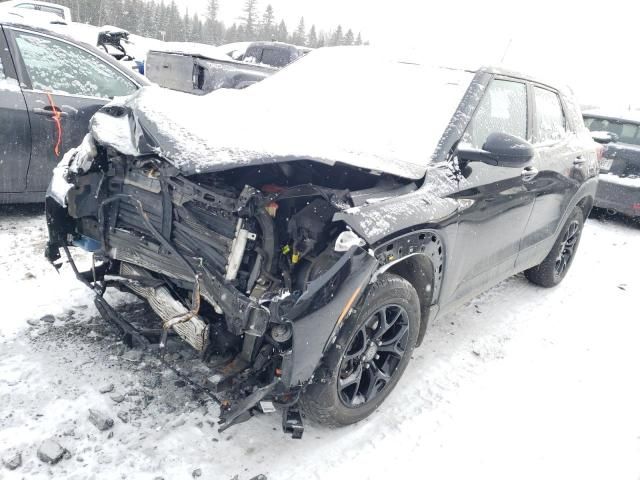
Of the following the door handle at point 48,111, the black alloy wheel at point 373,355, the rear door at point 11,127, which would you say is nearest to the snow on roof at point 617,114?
the black alloy wheel at point 373,355

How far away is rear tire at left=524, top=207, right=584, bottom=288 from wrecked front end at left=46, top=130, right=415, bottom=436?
8.61 ft

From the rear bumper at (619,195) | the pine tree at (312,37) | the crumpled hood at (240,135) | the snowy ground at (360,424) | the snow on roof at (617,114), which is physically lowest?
the pine tree at (312,37)

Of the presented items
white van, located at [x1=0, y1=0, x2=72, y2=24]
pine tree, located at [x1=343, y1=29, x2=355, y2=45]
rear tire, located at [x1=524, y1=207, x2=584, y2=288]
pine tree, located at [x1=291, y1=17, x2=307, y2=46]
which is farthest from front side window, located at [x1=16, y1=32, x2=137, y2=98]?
pine tree, located at [x1=343, y1=29, x2=355, y2=45]

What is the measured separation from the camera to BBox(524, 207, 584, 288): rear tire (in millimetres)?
4461

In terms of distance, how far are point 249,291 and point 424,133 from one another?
4.55 feet

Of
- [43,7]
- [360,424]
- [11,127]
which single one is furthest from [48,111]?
[43,7]

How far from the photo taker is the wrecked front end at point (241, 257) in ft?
6.62

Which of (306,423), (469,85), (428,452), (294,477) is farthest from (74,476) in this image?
(469,85)

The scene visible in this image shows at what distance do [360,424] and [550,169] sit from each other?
7.84 ft

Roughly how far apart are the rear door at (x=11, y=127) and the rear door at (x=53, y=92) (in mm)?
46

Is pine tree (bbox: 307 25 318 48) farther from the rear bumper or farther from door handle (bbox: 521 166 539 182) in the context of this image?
door handle (bbox: 521 166 539 182)

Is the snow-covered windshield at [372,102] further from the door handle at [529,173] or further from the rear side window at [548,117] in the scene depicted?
the rear side window at [548,117]

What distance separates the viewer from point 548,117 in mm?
3824

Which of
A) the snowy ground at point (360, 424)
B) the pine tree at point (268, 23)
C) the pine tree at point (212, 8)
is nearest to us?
the snowy ground at point (360, 424)
